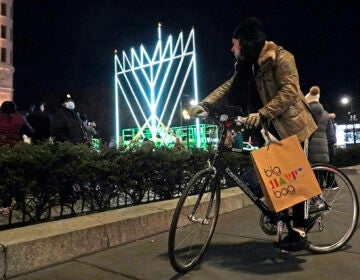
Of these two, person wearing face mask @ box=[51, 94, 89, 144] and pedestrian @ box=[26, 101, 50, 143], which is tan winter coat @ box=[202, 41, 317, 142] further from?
pedestrian @ box=[26, 101, 50, 143]

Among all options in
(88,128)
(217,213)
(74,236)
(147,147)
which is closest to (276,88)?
(217,213)

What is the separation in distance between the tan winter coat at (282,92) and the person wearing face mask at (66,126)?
10.9ft

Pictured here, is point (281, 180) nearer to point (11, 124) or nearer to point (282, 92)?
point (282, 92)

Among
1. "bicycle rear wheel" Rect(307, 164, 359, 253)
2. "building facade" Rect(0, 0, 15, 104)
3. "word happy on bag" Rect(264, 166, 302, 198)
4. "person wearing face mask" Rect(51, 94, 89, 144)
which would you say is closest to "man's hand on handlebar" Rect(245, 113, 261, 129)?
"word happy on bag" Rect(264, 166, 302, 198)

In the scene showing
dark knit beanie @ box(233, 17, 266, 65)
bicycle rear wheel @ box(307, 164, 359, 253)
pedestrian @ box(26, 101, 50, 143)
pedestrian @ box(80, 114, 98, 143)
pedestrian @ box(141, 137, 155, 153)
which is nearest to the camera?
dark knit beanie @ box(233, 17, 266, 65)

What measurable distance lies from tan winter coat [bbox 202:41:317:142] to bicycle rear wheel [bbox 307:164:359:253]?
0.42m

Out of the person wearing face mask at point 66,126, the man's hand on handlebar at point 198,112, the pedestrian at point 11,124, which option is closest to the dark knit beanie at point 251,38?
the man's hand on handlebar at point 198,112

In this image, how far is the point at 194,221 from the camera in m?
3.23

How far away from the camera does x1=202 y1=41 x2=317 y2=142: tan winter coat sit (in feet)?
10.6

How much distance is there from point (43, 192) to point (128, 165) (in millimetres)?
1010

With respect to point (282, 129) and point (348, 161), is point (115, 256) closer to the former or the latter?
point (282, 129)

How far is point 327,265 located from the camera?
3277 mm

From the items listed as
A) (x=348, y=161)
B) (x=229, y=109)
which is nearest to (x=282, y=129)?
(x=229, y=109)

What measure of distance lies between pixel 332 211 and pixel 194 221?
1284mm
